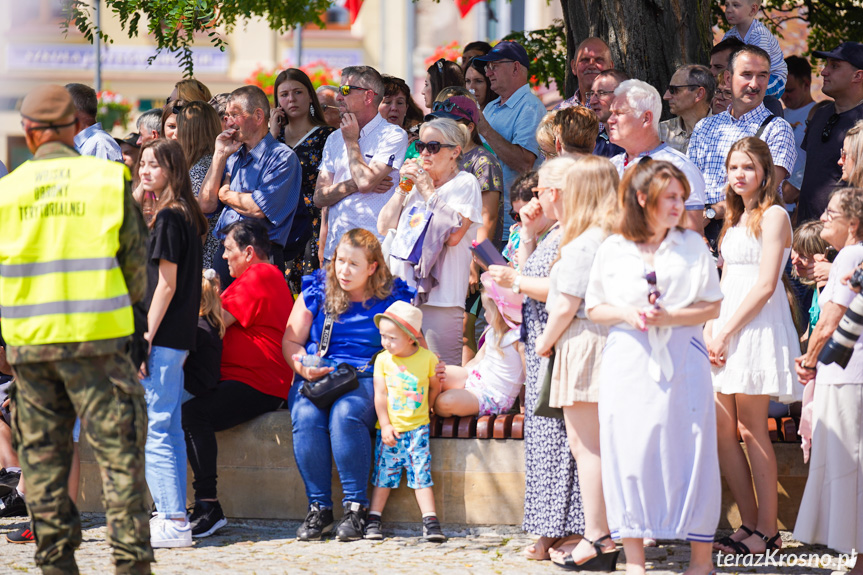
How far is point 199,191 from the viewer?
7.76 meters

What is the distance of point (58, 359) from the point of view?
14.7ft

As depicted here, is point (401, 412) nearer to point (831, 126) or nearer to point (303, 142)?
point (303, 142)

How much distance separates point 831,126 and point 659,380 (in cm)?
340

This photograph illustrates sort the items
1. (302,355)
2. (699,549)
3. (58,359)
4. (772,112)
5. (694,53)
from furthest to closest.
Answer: (694,53), (772,112), (302,355), (699,549), (58,359)

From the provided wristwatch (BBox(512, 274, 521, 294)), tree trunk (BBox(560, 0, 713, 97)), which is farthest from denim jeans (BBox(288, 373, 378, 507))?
→ tree trunk (BBox(560, 0, 713, 97))

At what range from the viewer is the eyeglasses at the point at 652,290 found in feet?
16.0

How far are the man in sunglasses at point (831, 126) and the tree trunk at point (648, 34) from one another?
1285 mm

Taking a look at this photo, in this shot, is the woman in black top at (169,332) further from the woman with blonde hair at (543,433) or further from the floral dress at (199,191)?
the floral dress at (199,191)

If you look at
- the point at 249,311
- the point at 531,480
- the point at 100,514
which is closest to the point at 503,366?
the point at 531,480

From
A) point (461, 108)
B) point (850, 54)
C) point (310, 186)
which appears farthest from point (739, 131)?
point (310, 186)

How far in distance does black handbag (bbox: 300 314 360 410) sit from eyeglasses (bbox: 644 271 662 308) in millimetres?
1897

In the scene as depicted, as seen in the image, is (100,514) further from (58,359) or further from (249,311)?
(58,359)

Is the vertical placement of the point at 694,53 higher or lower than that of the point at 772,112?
higher

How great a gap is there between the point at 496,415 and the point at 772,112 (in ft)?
8.82
